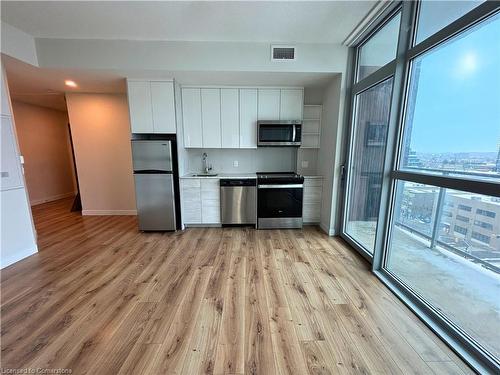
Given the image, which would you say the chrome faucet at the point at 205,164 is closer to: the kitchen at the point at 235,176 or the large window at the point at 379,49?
the kitchen at the point at 235,176

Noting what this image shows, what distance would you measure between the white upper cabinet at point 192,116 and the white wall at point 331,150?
2.23 meters

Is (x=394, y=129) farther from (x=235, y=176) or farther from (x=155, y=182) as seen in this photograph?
(x=155, y=182)

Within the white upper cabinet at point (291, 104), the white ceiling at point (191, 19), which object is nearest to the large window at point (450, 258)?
the white ceiling at point (191, 19)

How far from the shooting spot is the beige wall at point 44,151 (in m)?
5.01

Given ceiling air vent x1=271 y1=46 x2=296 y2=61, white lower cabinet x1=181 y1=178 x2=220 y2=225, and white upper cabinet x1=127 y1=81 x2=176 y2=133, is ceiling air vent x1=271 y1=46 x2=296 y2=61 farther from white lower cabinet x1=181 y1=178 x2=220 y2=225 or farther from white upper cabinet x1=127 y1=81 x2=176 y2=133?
white lower cabinet x1=181 y1=178 x2=220 y2=225

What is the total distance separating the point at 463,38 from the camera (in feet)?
4.82

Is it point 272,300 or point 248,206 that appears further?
point 248,206

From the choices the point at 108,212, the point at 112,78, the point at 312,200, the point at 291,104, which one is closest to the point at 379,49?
the point at 291,104

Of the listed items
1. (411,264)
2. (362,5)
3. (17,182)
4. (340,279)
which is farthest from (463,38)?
(17,182)

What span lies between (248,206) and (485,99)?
115 inches

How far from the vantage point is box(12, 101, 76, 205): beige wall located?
5.01 metres

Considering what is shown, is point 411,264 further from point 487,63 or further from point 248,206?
point 248,206

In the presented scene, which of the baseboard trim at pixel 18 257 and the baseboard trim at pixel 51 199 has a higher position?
the baseboard trim at pixel 51 199

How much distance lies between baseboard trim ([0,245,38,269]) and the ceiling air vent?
4181mm
